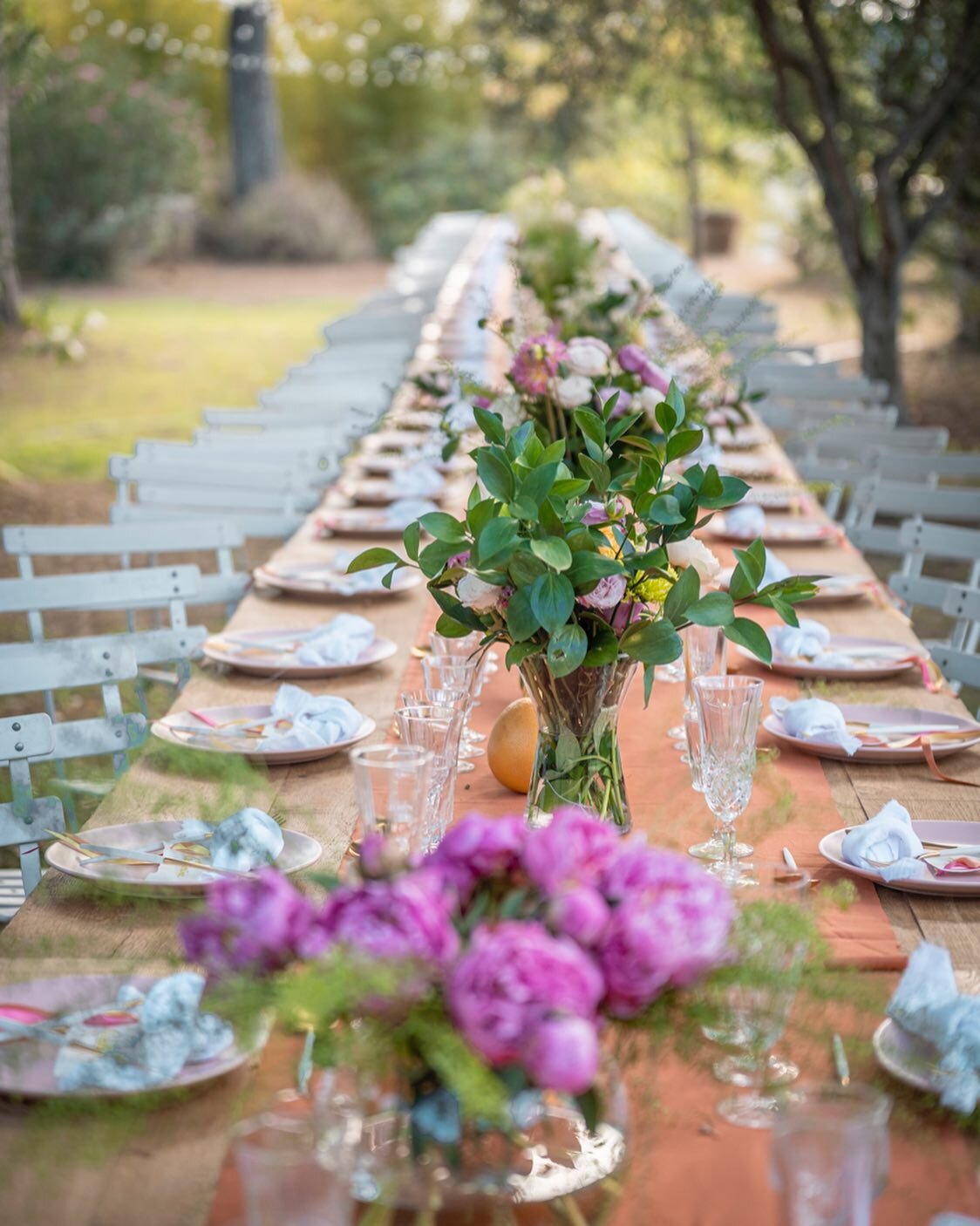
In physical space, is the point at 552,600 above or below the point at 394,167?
below

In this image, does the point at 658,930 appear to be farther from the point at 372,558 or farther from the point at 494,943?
the point at 372,558

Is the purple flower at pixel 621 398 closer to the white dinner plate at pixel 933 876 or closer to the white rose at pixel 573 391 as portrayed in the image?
the white rose at pixel 573 391

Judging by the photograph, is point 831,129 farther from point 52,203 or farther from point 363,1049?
point 52,203

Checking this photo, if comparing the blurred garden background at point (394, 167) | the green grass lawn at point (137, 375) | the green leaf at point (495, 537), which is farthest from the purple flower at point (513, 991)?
the green grass lawn at point (137, 375)

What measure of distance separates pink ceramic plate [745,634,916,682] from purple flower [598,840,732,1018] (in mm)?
1492

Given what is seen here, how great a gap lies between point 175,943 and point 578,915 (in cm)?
72

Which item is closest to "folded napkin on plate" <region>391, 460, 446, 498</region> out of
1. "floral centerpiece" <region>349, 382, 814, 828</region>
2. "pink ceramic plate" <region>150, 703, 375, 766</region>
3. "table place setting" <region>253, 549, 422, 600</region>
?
"table place setting" <region>253, 549, 422, 600</region>

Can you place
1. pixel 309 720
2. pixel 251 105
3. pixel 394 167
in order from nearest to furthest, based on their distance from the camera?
pixel 309 720, pixel 251 105, pixel 394 167

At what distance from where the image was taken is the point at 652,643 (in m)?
1.62

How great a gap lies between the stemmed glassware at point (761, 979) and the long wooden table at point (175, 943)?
0.21 ft

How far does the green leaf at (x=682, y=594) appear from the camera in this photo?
1597 millimetres

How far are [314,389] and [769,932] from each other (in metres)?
4.73

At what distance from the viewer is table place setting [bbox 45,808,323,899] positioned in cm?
167

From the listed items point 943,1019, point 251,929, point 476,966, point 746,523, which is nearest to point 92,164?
point 746,523
